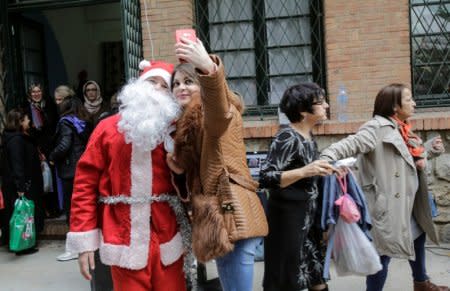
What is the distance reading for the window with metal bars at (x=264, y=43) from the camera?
610 centimetres

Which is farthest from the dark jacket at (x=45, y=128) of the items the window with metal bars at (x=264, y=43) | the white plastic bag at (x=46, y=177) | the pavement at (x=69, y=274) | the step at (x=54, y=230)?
the window with metal bars at (x=264, y=43)

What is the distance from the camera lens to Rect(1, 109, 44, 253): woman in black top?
6.11 meters

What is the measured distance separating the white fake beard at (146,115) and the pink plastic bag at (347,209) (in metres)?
1.32

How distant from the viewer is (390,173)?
3.84m

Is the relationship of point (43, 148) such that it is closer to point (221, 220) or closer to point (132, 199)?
point (132, 199)

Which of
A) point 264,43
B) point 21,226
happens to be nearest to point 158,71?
point 264,43

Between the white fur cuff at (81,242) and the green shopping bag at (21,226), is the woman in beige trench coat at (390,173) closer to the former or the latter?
the white fur cuff at (81,242)

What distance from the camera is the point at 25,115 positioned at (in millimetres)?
6273

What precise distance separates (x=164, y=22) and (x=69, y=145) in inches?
70.7

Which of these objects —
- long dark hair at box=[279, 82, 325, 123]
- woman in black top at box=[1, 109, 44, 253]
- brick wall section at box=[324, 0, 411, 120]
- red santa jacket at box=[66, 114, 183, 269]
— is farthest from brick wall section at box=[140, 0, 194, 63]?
red santa jacket at box=[66, 114, 183, 269]

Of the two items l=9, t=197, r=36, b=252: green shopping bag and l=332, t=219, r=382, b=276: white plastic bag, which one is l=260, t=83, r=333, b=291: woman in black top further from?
l=9, t=197, r=36, b=252: green shopping bag

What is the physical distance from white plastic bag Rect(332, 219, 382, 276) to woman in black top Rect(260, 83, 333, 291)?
185 mm

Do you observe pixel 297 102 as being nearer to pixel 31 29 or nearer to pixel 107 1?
pixel 107 1

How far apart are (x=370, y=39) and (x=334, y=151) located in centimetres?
260
